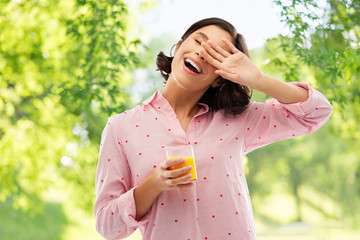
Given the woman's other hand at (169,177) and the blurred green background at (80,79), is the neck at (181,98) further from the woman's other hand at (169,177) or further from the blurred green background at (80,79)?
the blurred green background at (80,79)

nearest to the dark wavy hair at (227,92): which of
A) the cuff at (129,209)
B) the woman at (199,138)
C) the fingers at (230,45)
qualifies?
the woman at (199,138)

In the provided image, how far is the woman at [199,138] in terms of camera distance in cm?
132

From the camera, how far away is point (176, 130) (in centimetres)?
141

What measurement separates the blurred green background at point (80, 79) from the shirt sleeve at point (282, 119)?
730mm

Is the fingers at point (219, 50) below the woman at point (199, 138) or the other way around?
the other way around

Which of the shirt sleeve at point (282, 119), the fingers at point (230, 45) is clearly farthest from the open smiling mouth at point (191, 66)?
the shirt sleeve at point (282, 119)

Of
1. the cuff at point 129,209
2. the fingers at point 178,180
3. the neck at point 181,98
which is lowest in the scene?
the cuff at point 129,209

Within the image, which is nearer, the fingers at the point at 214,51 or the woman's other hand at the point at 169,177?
the woman's other hand at the point at 169,177

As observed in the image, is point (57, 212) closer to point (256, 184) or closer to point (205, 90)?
point (256, 184)

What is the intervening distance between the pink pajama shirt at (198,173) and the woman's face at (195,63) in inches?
5.0

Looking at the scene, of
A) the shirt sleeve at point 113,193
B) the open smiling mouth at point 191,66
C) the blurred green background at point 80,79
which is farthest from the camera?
the blurred green background at point 80,79

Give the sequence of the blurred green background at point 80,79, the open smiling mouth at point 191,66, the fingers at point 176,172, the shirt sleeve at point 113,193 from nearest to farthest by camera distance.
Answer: the fingers at point 176,172, the shirt sleeve at point 113,193, the open smiling mouth at point 191,66, the blurred green background at point 80,79

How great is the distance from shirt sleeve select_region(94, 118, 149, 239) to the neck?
0.23 m

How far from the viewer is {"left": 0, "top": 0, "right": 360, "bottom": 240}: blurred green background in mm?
2559
